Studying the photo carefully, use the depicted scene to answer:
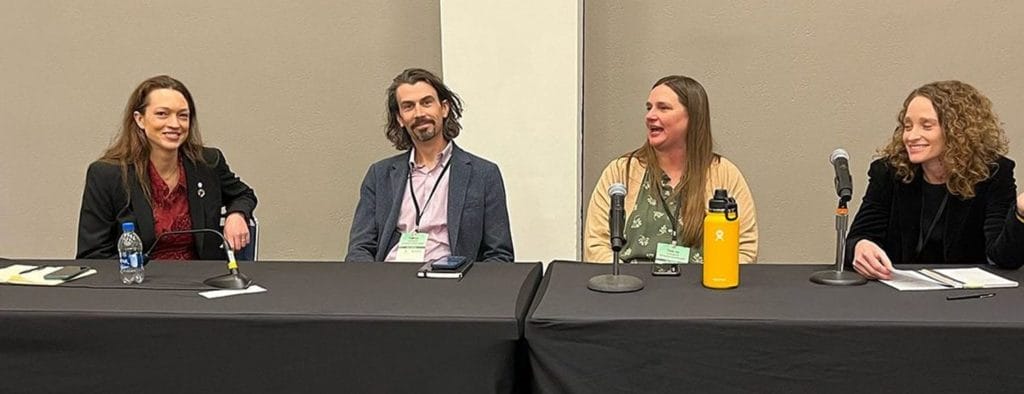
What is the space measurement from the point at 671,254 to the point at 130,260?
1.32 meters

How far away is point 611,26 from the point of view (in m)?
3.44

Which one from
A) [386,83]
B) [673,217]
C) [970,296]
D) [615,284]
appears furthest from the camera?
[386,83]

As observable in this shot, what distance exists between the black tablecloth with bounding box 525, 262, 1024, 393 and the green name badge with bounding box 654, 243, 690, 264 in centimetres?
61

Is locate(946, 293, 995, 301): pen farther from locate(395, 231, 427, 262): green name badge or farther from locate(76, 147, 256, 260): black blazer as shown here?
locate(76, 147, 256, 260): black blazer

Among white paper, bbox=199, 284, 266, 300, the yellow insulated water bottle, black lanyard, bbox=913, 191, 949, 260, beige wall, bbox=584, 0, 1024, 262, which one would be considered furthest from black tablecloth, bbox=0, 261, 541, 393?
beige wall, bbox=584, 0, 1024, 262

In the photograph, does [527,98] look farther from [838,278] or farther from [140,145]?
[838,278]

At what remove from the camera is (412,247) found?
2.39m

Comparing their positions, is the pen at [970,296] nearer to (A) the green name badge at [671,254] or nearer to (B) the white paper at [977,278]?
(B) the white paper at [977,278]

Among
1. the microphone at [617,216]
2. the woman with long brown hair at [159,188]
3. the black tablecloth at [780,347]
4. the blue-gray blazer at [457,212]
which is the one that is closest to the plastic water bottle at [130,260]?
the woman with long brown hair at [159,188]

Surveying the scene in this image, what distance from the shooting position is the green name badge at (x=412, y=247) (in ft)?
7.77

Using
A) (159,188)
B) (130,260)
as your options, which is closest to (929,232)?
(130,260)

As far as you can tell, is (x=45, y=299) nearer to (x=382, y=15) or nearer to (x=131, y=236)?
(x=131, y=236)

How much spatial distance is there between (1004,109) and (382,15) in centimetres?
250

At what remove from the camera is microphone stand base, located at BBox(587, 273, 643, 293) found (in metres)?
1.72
